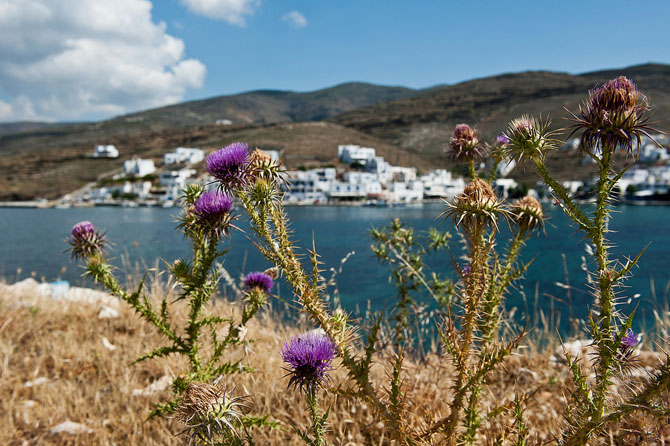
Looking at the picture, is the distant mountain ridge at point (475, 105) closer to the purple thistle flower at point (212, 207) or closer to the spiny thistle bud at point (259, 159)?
the purple thistle flower at point (212, 207)

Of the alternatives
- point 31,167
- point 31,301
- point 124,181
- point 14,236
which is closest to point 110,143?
point 31,167

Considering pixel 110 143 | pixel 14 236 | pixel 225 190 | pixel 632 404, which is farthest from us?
pixel 110 143

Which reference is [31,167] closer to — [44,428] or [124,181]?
[124,181]

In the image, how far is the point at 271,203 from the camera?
154 centimetres

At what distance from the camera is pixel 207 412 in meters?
1.30

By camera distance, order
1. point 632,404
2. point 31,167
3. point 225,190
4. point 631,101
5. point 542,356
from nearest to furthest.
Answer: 1. point 632,404
2. point 631,101
3. point 225,190
4. point 542,356
5. point 31,167

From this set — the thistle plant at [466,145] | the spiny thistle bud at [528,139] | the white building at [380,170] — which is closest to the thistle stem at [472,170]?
the thistle plant at [466,145]

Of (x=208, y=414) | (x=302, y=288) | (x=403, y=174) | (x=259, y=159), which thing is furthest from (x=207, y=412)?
(x=403, y=174)

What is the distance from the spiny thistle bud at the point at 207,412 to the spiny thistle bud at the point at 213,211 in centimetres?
96

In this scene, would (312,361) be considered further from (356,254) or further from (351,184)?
(351,184)

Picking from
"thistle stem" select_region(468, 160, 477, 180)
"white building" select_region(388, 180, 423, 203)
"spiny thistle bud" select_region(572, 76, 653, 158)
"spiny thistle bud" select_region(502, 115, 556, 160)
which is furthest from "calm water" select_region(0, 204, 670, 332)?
Result: "white building" select_region(388, 180, 423, 203)

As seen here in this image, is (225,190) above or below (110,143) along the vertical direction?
below

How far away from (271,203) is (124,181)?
363 ft

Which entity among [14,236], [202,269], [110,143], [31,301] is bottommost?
[14,236]
